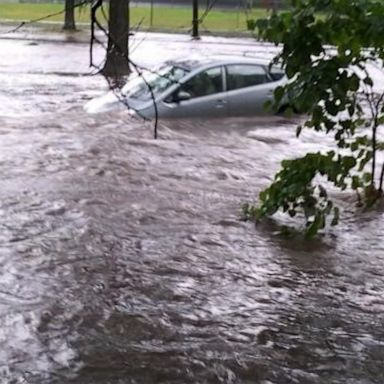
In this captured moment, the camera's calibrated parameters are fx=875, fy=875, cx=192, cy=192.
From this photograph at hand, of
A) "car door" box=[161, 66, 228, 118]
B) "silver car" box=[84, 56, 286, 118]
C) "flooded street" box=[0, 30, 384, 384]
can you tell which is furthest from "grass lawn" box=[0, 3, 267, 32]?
"flooded street" box=[0, 30, 384, 384]

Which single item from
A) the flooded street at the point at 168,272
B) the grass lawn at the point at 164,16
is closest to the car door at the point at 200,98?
the flooded street at the point at 168,272

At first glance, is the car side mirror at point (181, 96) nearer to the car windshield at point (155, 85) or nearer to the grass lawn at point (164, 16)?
the car windshield at point (155, 85)

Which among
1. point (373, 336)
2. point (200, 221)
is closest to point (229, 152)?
point (200, 221)

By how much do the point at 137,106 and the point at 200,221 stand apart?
563cm

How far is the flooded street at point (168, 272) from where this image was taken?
6250 mm

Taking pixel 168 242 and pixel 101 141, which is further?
pixel 101 141

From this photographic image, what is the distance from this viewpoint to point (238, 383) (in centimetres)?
591

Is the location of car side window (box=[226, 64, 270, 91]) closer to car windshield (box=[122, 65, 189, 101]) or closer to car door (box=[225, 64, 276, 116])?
car door (box=[225, 64, 276, 116])

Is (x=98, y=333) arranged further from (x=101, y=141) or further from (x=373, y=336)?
(x=101, y=141)

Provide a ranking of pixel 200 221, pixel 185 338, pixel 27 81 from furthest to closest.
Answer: pixel 27 81 < pixel 200 221 < pixel 185 338

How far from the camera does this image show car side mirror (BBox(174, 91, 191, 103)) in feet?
51.6

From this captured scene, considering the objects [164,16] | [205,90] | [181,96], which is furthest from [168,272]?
[164,16]

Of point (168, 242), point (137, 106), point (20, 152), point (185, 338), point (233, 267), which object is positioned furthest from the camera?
point (137, 106)

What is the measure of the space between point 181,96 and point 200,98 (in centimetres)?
46
